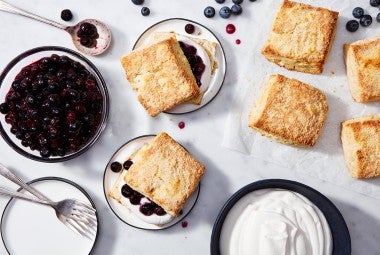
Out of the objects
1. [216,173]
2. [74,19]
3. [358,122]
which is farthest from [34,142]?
[358,122]

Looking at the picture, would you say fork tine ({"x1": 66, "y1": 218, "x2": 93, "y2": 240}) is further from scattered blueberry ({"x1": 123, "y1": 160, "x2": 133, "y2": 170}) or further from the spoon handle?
the spoon handle

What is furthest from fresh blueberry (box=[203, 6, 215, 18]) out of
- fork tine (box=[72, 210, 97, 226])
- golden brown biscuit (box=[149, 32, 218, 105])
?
fork tine (box=[72, 210, 97, 226])

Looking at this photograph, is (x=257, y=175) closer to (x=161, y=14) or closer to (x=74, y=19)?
(x=161, y=14)

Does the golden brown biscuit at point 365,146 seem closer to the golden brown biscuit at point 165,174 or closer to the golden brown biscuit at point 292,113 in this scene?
the golden brown biscuit at point 292,113

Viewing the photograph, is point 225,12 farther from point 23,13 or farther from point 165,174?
point 23,13

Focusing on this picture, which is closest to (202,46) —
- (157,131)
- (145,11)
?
(145,11)
